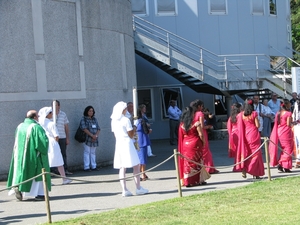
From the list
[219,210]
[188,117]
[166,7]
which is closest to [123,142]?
[188,117]

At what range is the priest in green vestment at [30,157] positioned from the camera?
38.8 ft

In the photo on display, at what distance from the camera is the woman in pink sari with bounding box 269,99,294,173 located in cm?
1459

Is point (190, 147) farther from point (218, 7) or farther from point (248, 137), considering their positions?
point (218, 7)

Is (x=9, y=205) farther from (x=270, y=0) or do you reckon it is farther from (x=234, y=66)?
(x=270, y=0)

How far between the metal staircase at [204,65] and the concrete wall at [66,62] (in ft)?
18.7

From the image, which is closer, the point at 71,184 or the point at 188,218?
the point at 188,218

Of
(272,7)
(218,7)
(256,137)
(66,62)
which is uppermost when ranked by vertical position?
(272,7)

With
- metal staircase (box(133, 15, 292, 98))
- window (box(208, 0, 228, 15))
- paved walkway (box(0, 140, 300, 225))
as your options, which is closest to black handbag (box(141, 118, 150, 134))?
paved walkway (box(0, 140, 300, 225))

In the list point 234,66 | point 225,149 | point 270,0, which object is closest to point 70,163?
point 225,149

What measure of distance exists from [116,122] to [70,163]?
4387 millimetres

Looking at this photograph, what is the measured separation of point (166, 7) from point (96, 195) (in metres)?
16.2

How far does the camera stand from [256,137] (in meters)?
13.6

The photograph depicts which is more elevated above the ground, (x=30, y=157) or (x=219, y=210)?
(x=30, y=157)

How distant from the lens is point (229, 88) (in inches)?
980
